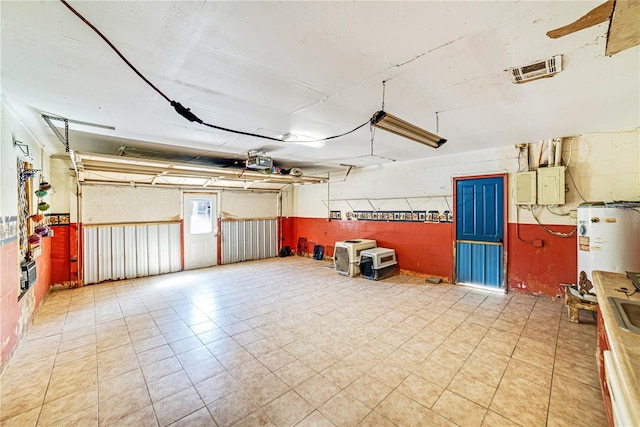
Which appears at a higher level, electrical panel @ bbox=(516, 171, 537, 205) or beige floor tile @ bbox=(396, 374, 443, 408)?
electrical panel @ bbox=(516, 171, 537, 205)

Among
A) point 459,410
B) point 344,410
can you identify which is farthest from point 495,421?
point 344,410

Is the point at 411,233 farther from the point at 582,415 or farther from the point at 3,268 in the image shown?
the point at 3,268

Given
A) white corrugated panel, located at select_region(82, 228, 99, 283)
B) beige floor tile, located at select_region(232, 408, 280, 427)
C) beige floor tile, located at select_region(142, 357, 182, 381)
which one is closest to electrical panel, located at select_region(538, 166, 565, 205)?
beige floor tile, located at select_region(232, 408, 280, 427)

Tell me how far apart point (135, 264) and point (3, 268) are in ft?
11.9

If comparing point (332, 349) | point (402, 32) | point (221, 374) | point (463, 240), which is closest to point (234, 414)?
point (221, 374)

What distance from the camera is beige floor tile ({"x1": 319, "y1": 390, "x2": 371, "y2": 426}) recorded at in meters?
1.88

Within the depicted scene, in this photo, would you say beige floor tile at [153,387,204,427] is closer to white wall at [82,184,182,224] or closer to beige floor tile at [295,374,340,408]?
beige floor tile at [295,374,340,408]

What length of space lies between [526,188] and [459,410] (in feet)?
12.4

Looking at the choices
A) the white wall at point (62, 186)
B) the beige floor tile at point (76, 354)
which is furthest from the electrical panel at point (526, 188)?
the white wall at point (62, 186)

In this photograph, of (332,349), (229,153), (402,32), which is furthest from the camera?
(229,153)

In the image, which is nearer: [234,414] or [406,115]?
[234,414]

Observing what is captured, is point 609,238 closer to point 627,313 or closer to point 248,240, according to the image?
point 627,313

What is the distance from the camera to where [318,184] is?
7.77m

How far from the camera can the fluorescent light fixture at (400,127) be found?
2.30 m
